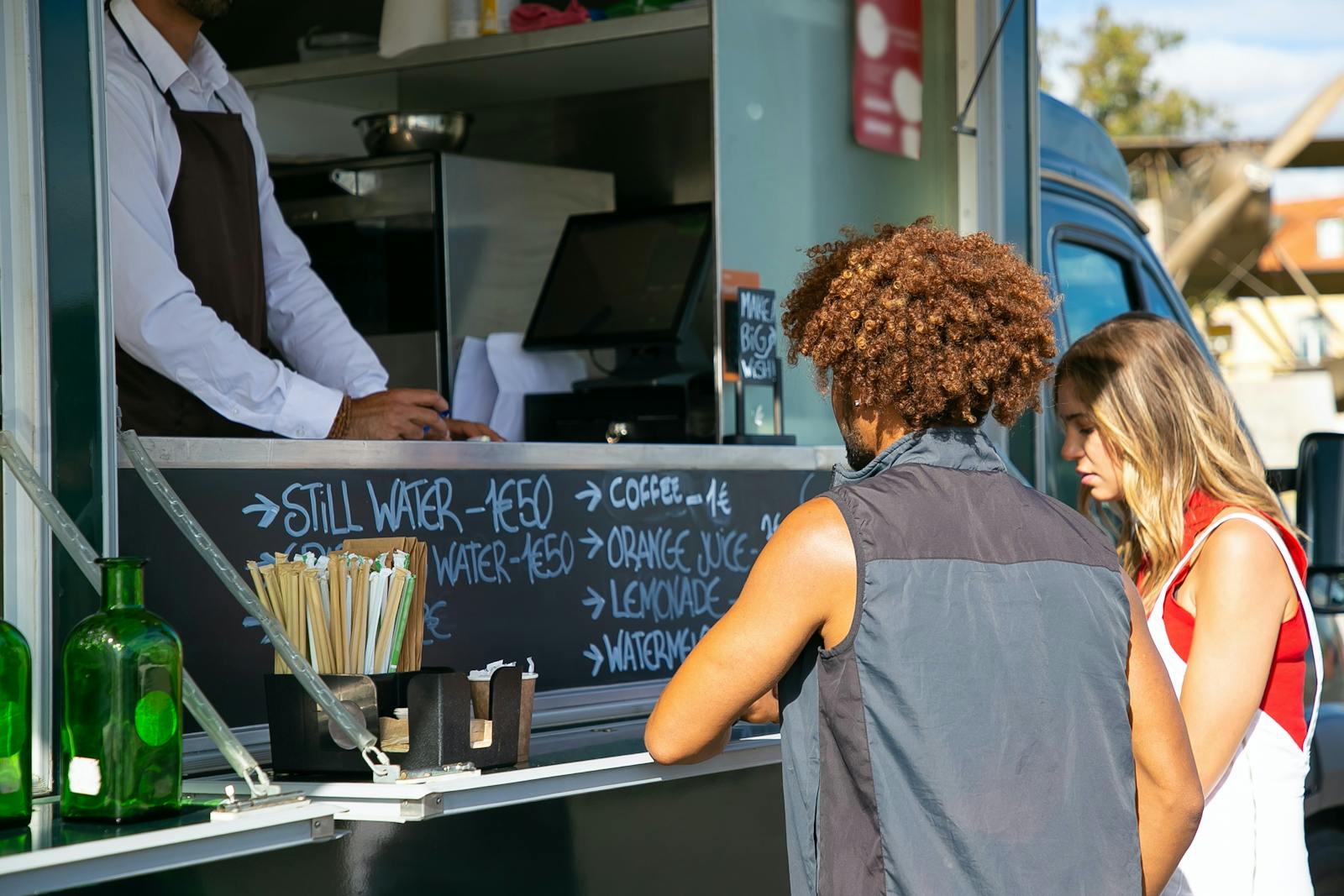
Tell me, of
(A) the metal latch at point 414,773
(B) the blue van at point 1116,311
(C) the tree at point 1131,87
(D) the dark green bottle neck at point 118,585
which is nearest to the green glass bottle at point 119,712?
(D) the dark green bottle neck at point 118,585

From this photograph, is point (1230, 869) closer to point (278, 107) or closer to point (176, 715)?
point (176, 715)

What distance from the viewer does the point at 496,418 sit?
3.76m

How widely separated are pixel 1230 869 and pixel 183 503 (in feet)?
5.01

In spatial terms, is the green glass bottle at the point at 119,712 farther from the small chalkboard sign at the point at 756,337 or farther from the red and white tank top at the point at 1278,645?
the small chalkboard sign at the point at 756,337

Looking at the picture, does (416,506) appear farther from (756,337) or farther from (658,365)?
(658,365)

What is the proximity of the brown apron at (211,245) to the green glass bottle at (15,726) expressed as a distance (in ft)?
2.74

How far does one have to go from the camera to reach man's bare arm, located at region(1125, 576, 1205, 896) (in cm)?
176

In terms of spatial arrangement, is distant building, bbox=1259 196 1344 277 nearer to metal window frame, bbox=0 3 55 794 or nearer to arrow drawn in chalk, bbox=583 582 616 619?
arrow drawn in chalk, bbox=583 582 616 619

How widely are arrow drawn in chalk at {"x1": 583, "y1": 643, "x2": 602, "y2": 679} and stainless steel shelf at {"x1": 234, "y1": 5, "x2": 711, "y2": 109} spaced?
1.56 meters

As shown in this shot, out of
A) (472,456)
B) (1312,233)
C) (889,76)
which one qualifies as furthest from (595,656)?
(1312,233)

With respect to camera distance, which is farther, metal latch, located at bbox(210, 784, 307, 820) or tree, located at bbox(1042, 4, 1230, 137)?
tree, located at bbox(1042, 4, 1230, 137)

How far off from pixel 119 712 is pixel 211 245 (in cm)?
126

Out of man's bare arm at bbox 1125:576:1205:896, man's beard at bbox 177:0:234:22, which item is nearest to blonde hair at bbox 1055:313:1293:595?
man's bare arm at bbox 1125:576:1205:896

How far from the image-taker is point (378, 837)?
1.83 m
